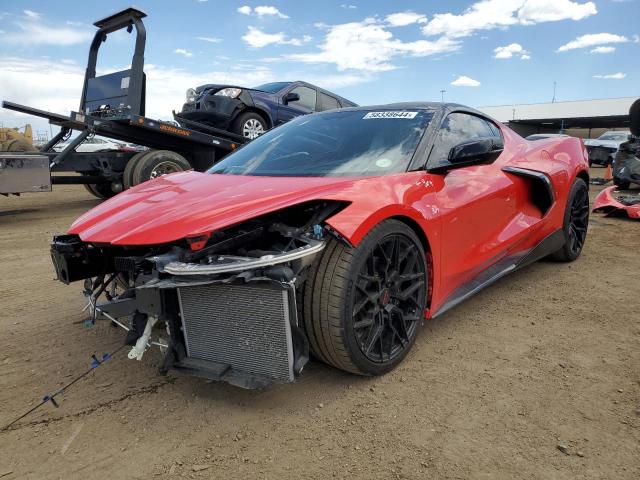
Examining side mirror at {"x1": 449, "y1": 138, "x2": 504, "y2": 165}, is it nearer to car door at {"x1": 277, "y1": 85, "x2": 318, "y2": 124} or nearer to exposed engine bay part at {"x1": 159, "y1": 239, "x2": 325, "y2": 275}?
exposed engine bay part at {"x1": 159, "y1": 239, "x2": 325, "y2": 275}

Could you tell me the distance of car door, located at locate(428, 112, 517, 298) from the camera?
2676mm

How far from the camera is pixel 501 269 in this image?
3252 mm

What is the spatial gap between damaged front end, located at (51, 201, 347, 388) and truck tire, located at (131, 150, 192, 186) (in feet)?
18.8

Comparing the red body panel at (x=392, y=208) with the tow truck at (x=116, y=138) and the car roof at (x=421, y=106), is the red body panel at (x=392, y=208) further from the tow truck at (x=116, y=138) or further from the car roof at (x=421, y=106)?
the tow truck at (x=116, y=138)

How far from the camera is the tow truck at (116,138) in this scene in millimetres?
6695

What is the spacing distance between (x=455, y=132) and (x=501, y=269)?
100 cm

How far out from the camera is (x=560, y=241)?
3980 mm

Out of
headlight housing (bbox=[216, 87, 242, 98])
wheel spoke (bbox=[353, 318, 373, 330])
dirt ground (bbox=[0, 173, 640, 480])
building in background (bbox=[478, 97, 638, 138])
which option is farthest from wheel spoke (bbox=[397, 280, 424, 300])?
building in background (bbox=[478, 97, 638, 138])

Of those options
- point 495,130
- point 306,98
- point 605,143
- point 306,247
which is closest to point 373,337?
point 306,247

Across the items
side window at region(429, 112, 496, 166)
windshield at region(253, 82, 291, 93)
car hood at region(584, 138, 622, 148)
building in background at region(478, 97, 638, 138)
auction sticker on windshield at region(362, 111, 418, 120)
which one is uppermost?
building in background at region(478, 97, 638, 138)

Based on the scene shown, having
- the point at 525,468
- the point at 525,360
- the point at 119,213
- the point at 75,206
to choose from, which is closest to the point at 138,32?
the point at 75,206

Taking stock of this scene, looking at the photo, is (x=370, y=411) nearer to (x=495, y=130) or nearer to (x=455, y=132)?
(x=455, y=132)

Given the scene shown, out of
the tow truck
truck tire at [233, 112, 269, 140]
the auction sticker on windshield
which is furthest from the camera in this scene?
→ truck tire at [233, 112, 269, 140]

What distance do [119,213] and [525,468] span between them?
2.07 metres
